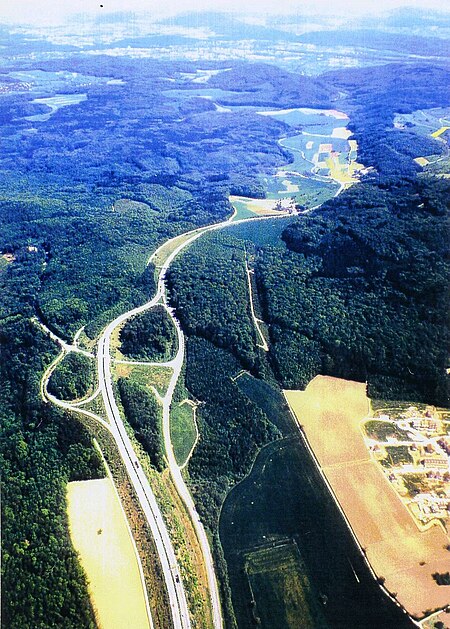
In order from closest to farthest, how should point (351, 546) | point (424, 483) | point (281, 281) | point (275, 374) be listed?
point (351, 546), point (424, 483), point (275, 374), point (281, 281)

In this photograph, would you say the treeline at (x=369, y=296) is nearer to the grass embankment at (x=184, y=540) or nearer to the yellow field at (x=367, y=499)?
the yellow field at (x=367, y=499)

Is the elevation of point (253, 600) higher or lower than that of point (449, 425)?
lower

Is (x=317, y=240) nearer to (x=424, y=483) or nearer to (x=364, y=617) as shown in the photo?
(x=424, y=483)

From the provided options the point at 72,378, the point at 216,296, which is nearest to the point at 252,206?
the point at 216,296

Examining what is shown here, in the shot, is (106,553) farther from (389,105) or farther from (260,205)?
(389,105)

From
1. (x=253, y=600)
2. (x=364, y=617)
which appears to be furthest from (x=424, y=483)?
(x=253, y=600)

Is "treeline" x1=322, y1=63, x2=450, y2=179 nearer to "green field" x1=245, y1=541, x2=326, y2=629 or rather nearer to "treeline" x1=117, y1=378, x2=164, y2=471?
"treeline" x1=117, y1=378, x2=164, y2=471
